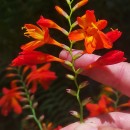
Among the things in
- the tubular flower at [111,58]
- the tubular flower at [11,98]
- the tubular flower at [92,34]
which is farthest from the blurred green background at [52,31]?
the tubular flower at [92,34]

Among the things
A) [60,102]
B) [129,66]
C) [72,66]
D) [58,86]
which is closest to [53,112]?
[60,102]

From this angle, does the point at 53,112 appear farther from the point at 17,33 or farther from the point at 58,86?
the point at 17,33

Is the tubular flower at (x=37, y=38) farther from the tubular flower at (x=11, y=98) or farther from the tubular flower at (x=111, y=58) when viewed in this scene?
the tubular flower at (x=11, y=98)

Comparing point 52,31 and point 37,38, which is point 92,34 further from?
point 52,31

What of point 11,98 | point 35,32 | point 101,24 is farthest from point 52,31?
point 101,24

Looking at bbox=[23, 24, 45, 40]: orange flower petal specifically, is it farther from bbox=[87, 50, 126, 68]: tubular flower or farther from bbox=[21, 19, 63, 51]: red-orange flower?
bbox=[87, 50, 126, 68]: tubular flower

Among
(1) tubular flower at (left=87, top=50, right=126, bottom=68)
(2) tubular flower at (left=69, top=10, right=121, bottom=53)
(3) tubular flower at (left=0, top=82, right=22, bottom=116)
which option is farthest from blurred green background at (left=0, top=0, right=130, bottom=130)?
(2) tubular flower at (left=69, top=10, right=121, bottom=53)
